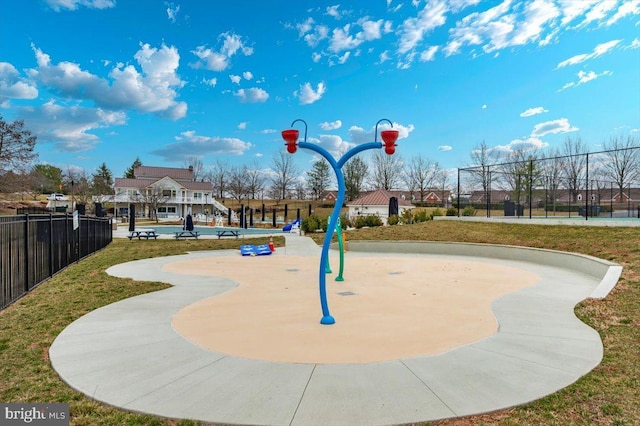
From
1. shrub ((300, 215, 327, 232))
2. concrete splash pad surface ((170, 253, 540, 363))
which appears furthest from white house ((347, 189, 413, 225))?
concrete splash pad surface ((170, 253, 540, 363))

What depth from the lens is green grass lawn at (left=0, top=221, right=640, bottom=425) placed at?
3059mm

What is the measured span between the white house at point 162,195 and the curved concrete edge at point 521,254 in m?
42.7

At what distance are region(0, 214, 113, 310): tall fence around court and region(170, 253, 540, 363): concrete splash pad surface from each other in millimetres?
3254

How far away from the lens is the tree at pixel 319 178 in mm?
72562

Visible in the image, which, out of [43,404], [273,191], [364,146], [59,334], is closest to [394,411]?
[43,404]

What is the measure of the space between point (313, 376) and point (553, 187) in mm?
26999

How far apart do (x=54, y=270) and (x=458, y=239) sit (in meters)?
15.1

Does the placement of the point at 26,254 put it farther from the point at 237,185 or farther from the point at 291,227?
the point at 237,185

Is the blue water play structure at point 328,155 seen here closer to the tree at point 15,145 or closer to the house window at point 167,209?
the tree at point 15,145

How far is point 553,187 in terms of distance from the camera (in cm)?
2516

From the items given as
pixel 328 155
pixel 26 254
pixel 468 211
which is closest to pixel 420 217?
pixel 468 211

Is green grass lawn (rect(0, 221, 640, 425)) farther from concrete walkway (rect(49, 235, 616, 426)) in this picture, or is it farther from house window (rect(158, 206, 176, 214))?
house window (rect(158, 206, 176, 214))

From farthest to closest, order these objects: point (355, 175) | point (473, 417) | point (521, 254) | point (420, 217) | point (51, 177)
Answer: point (51, 177), point (355, 175), point (420, 217), point (521, 254), point (473, 417)

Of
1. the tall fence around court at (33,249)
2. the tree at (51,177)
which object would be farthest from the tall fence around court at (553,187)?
the tree at (51,177)
